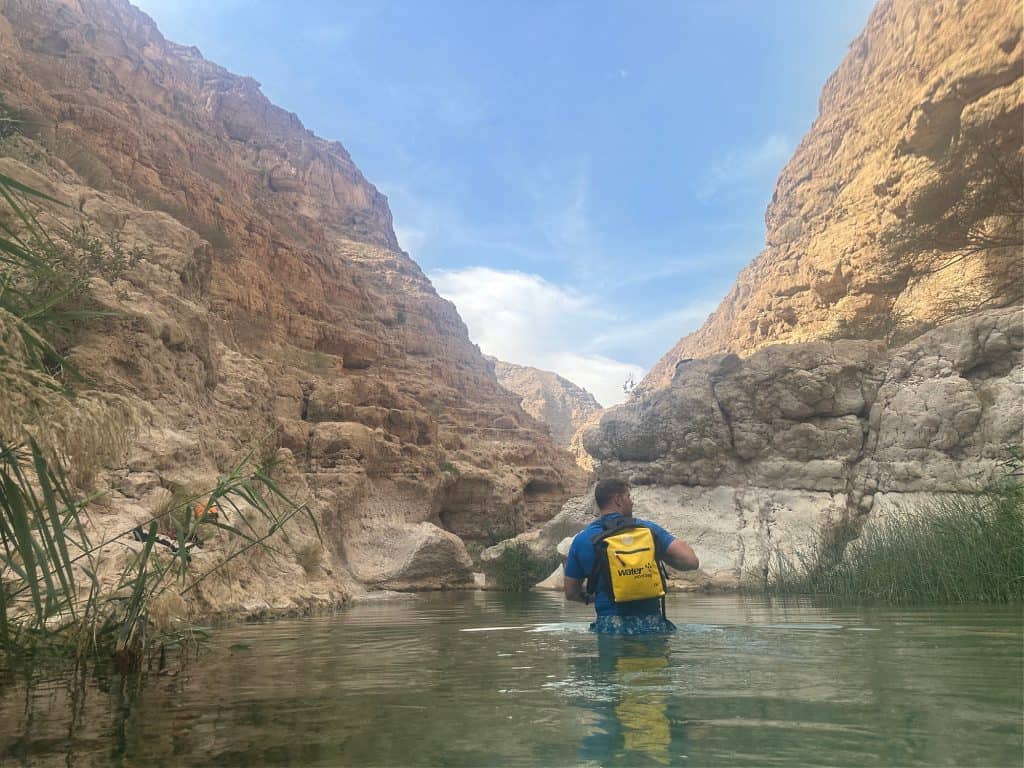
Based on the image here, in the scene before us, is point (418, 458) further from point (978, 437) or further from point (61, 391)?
point (61, 391)

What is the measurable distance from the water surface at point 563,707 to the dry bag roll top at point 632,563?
323 mm

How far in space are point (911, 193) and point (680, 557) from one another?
87.9 feet

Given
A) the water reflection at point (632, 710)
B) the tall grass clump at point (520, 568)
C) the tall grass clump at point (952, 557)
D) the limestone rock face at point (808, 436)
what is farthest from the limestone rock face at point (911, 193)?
the water reflection at point (632, 710)

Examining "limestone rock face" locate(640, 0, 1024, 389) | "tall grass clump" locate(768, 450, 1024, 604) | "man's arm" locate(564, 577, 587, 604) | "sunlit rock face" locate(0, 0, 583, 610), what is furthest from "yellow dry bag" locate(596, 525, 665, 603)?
"limestone rock face" locate(640, 0, 1024, 389)

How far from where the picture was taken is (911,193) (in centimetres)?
2625

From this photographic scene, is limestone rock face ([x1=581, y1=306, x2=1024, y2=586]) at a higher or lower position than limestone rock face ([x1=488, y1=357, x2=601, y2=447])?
lower

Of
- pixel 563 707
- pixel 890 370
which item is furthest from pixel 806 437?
pixel 563 707

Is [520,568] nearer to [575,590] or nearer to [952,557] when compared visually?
[952,557]

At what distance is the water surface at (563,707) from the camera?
1980mm

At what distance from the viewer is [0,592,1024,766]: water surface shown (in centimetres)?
198

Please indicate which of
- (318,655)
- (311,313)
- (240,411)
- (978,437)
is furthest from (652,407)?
(311,313)

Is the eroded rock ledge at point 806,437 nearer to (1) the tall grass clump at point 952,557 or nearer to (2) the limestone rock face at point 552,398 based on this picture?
(1) the tall grass clump at point 952,557

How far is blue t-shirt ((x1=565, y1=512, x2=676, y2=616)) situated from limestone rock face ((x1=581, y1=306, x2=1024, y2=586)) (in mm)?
12041

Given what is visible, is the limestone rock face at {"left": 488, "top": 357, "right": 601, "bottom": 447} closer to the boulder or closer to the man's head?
the boulder
